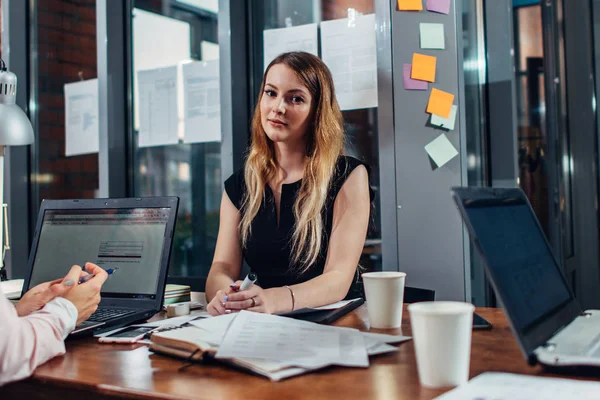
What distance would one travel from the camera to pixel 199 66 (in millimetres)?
2686

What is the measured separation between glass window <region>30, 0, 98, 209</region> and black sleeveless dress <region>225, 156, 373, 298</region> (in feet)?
5.13

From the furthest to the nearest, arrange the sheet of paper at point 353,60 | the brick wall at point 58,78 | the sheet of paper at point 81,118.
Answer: the brick wall at point 58,78
the sheet of paper at point 81,118
the sheet of paper at point 353,60

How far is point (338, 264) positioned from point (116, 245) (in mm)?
629

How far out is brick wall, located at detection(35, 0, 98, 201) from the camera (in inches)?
126

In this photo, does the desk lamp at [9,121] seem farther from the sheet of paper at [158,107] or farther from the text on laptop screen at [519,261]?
the text on laptop screen at [519,261]

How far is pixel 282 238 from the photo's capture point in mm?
1936

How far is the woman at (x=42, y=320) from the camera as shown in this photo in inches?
36.1

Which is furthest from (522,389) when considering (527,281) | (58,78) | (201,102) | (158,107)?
(58,78)

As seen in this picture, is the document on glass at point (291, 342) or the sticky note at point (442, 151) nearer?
the document on glass at point (291, 342)

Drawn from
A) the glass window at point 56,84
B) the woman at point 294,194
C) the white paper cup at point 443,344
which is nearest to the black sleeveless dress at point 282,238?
the woman at point 294,194

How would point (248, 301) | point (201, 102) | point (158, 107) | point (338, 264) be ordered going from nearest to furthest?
point (248, 301)
point (338, 264)
point (201, 102)
point (158, 107)

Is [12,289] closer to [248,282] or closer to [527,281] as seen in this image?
[248,282]

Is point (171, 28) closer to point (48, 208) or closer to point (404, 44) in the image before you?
point (404, 44)

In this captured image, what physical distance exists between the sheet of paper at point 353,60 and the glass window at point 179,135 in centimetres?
59
